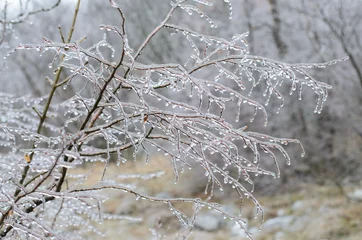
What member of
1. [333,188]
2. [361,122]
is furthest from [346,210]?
[361,122]

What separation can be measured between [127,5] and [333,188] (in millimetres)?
7298

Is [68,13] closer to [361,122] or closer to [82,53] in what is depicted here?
[361,122]

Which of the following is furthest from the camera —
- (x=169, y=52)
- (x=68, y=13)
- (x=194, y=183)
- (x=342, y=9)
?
(x=68, y=13)

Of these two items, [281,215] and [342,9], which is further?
A: [281,215]

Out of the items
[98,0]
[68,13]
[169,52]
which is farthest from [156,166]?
[68,13]

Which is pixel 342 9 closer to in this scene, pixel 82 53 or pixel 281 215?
pixel 281 215

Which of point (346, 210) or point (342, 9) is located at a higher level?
point (342, 9)

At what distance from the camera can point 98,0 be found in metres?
12.2

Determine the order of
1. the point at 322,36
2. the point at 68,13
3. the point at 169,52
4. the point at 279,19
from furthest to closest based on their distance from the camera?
the point at 68,13, the point at 169,52, the point at 279,19, the point at 322,36

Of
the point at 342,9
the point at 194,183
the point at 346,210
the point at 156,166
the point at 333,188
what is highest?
the point at 342,9

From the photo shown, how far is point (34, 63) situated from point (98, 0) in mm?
3524

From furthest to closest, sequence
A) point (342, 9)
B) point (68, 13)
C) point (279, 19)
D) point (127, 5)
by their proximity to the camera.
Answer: point (68, 13) → point (127, 5) → point (279, 19) → point (342, 9)

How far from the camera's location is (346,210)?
766 centimetres

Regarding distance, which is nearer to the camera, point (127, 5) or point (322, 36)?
point (322, 36)
